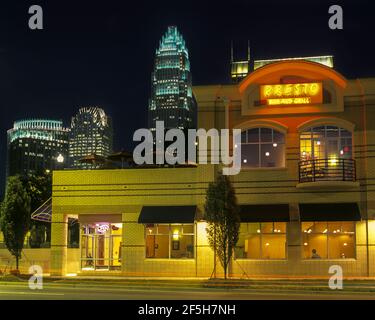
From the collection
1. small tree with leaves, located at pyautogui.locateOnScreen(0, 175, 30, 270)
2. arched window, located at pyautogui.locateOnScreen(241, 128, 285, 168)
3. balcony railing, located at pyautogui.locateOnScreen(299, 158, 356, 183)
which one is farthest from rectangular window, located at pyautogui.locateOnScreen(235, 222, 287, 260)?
small tree with leaves, located at pyautogui.locateOnScreen(0, 175, 30, 270)

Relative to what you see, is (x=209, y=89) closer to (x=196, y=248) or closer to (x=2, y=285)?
(x=196, y=248)

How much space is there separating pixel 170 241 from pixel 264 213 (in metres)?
5.14

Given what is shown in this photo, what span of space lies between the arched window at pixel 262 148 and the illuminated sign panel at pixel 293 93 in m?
1.58

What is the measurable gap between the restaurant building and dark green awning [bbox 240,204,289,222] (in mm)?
49

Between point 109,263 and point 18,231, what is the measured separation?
5265 millimetres

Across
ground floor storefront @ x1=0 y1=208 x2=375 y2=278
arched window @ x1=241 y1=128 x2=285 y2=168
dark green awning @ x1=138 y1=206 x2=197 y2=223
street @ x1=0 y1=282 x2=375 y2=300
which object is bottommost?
street @ x1=0 y1=282 x2=375 y2=300

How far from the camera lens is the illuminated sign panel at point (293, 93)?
32125 mm

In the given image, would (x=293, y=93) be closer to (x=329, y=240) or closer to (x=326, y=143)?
(x=326, y=143)

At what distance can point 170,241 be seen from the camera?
3300 cm

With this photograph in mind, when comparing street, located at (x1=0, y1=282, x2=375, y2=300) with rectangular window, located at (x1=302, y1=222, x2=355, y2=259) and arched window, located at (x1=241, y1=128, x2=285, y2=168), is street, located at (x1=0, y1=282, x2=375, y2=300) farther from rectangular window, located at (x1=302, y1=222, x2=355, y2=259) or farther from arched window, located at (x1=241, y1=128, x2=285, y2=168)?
arched window, located at (x1=241, y1=128, x2=285, y2=168)

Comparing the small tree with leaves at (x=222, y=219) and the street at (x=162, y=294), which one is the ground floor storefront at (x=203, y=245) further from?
the street at (x=162, y=294)

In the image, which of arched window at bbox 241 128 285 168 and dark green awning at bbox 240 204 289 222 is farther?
arched window at bbox 241 128 285 168

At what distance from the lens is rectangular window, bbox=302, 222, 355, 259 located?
31266 millimetres

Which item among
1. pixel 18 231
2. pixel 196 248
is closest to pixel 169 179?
pixel 196 248
